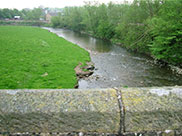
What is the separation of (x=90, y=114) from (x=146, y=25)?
25708 millimetres

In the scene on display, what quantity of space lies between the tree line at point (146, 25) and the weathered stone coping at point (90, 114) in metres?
4.01

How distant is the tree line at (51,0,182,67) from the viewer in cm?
1895

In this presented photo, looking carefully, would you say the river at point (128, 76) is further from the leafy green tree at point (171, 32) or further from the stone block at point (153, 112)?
the stone block at point (153, 112)

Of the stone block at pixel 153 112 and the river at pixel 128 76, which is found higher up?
the stone block at pixel 153 112

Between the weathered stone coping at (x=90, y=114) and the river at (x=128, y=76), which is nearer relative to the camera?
the weathered stone coping at (x=90, y=114)

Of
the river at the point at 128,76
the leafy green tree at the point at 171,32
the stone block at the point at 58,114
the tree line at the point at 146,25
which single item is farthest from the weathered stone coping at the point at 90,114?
the leafy green tree at the point at 171,32

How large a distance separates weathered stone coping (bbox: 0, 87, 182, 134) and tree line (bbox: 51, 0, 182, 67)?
158 inches

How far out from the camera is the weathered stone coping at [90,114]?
7.34ft

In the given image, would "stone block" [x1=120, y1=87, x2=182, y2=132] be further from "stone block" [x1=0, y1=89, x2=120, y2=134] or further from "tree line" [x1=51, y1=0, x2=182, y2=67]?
"tree line" [x1=51, y1=0, x2=182, y2=67]

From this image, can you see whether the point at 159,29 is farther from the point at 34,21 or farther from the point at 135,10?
the point at 34,21

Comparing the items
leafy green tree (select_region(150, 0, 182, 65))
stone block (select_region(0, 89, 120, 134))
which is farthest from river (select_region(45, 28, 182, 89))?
stone block (select_region(0, 89, 120, 134))

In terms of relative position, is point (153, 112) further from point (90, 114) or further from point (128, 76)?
point (128, 76)

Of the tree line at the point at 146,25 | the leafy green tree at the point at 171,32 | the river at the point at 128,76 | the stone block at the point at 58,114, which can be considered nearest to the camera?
the stone block at the point at 58,114

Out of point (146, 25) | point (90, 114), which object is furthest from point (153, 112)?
point (146, 25)
